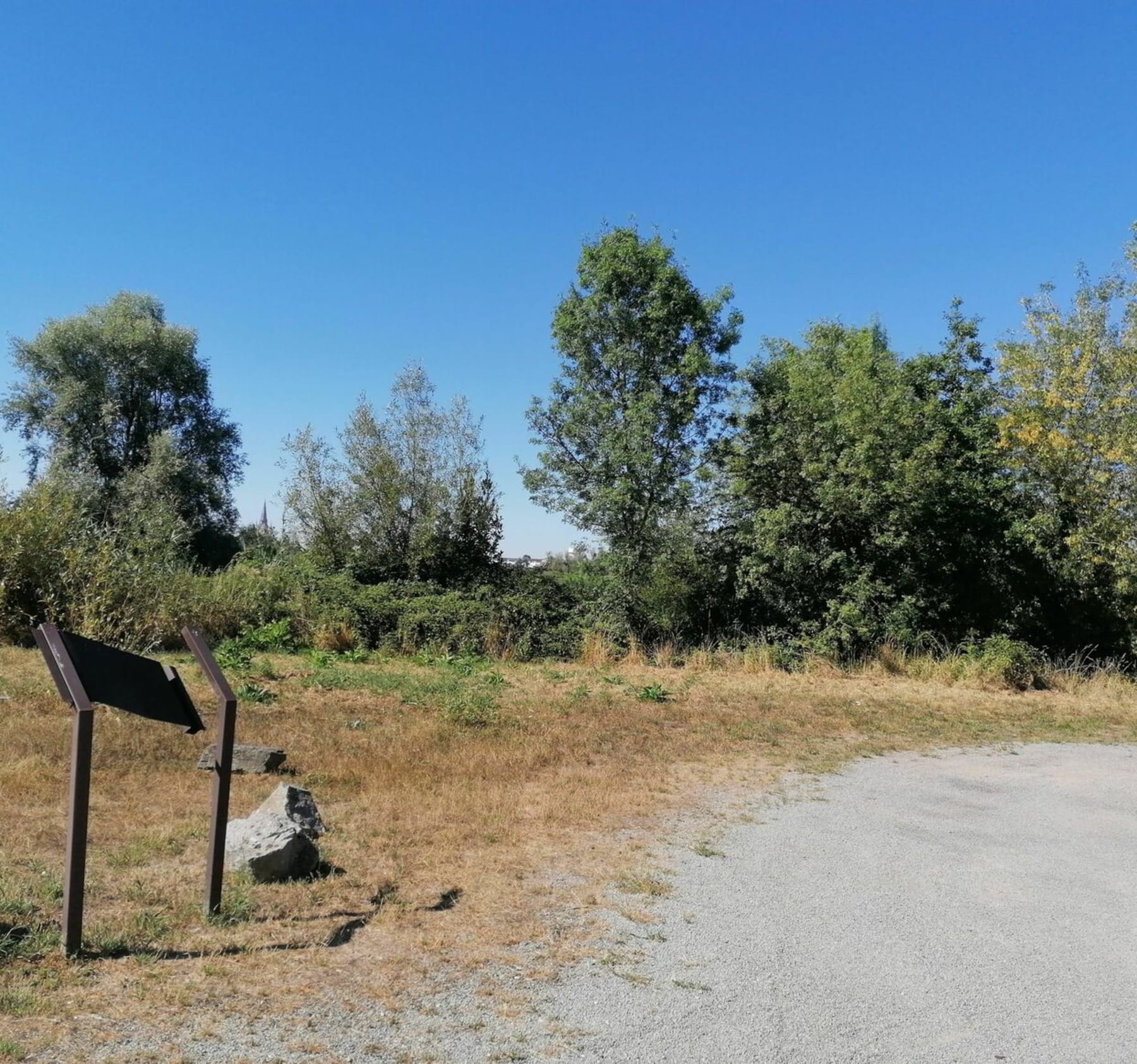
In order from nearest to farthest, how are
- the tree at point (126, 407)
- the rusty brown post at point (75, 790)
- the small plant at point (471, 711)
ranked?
the rusty brown post at point (75, 790) → the small plant at point (471, 711) → the tree at point (126, 407)

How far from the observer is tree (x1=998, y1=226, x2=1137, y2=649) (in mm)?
15055

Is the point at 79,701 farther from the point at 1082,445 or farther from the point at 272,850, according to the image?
the point at 1082,445

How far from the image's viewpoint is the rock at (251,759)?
6938mm

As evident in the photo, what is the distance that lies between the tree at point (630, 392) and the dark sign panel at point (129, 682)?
40.8ft

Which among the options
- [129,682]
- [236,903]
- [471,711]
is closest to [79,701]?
[129,682]

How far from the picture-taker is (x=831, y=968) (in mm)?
3854

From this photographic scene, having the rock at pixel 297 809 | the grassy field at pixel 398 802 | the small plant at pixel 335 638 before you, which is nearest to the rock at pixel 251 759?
the grassy field at pixel 398 802

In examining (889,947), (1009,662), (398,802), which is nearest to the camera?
(889,947)

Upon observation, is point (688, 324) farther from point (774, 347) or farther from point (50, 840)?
point (50, 840)

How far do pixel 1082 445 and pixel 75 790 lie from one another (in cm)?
1730

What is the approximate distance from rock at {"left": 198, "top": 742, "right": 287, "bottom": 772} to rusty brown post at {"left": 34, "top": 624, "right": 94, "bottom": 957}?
345cm

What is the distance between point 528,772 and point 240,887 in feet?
10.8

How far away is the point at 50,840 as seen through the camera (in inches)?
198

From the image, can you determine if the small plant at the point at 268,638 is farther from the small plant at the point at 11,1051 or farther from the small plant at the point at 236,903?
the small plant at the point at 11,1051
